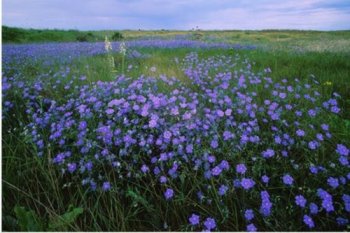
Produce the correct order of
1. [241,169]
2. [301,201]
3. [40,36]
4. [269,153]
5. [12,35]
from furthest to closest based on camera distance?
[40,36], [12,35], [269,153], [241,169], [301,201]

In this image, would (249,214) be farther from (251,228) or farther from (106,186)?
(106,186)

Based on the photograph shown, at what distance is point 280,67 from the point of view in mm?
4488

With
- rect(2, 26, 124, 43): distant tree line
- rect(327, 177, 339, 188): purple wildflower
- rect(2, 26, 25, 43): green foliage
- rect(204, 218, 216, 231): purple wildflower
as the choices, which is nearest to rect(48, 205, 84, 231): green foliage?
rect(204, 218, 216, 231): purple wildflower

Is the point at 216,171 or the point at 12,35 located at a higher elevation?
the point at 12,35

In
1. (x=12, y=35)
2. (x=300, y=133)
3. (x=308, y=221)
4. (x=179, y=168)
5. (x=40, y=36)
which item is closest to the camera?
(x=308, y=221)

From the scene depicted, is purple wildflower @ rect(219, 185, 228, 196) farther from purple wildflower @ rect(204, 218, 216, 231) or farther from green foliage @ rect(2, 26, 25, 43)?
green foliage @ rect(2, 26, 25, 43)

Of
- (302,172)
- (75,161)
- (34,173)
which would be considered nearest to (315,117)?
(302,172)

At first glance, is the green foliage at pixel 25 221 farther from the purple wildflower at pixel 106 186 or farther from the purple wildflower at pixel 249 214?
the purple wildflower at pixel 249 214

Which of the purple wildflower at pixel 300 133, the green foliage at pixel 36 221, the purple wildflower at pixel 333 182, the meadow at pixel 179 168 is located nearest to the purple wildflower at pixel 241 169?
the meadow at pixel 179 168

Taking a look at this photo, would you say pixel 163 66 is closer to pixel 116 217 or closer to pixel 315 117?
pixel 315 117

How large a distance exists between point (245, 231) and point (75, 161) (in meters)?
1.34

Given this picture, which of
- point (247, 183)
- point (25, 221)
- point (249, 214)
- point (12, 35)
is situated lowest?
point (25, 221)

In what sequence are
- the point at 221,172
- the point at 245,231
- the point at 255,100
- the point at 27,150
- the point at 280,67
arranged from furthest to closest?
the point at 280,67 → the point at 255,100 → the point at 27,150 → the point at 221,172 → the point at 245,231

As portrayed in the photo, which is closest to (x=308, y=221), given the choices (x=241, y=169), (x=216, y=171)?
(x=241, y=169)
